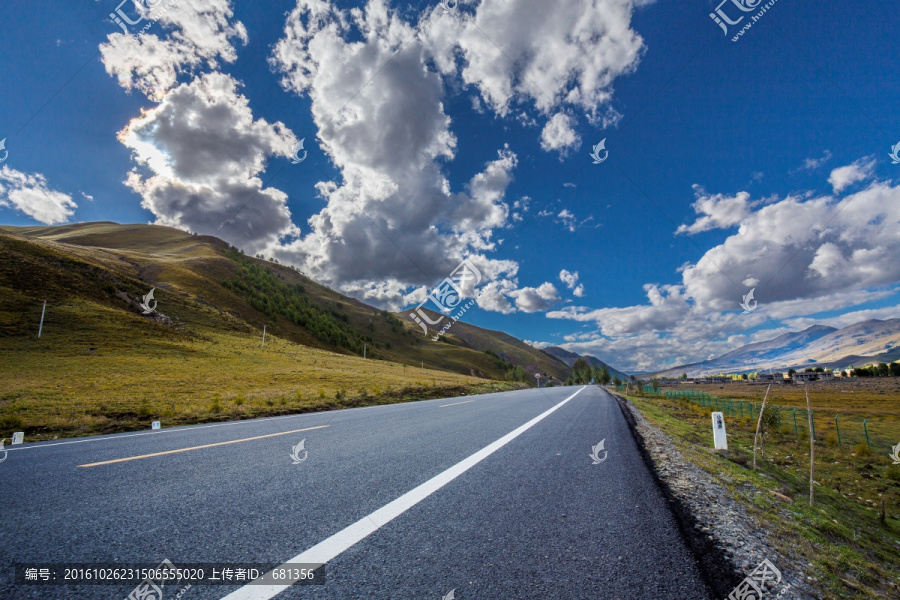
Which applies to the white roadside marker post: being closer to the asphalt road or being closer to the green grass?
the green grass

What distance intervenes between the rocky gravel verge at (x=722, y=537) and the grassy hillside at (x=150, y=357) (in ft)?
42.8

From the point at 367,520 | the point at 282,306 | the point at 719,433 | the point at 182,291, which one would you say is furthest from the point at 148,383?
the point at 282,306

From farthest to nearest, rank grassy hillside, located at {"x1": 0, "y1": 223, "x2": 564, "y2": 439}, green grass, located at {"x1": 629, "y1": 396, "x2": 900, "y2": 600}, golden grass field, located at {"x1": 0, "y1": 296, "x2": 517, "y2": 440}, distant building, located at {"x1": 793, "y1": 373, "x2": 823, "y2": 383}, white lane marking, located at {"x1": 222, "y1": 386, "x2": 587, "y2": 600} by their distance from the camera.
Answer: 1. grassy hillside, located at {"x1": 0, "y1": 223, "x2": 564, "y2": 439}
2. golden grass field, located at {"x1": 0, "y1": 296, "x2": 517, "y2": 440}
3. distant building, located at {"x1": 793, "y1": 373, "x2": 823, "y2": 383}
4. green grass, located at {"x1": 629, "y1": 396, "x2": 900, "y2": 600}
5. white lane marking, located at {"x1": 222, "y1": 386, "x2": 587, "y2": 600}

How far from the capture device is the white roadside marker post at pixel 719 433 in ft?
27.6

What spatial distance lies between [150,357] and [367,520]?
1689 inches

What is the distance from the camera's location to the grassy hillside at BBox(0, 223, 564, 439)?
1425 centimetres

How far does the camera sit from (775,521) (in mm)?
3424

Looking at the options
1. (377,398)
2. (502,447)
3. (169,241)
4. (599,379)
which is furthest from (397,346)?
(502,447)

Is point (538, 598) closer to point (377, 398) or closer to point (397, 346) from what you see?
point (377, 398)

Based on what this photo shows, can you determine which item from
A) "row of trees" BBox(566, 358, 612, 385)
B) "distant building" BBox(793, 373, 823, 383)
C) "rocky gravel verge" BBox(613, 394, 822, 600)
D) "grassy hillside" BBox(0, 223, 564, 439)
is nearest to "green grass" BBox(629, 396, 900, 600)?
"rocky gravel verge" BBox(613, 394, 822, 600)

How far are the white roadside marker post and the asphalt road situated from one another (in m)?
4.79

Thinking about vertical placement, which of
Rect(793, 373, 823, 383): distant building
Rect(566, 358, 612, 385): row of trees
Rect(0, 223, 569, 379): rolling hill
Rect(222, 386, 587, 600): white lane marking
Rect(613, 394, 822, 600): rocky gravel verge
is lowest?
Rect(566, 358, 612, 385): row of trees

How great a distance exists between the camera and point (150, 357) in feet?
114

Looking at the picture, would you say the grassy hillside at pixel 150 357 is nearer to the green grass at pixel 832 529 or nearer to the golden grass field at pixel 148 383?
the golden grass field at pixel 148 383
